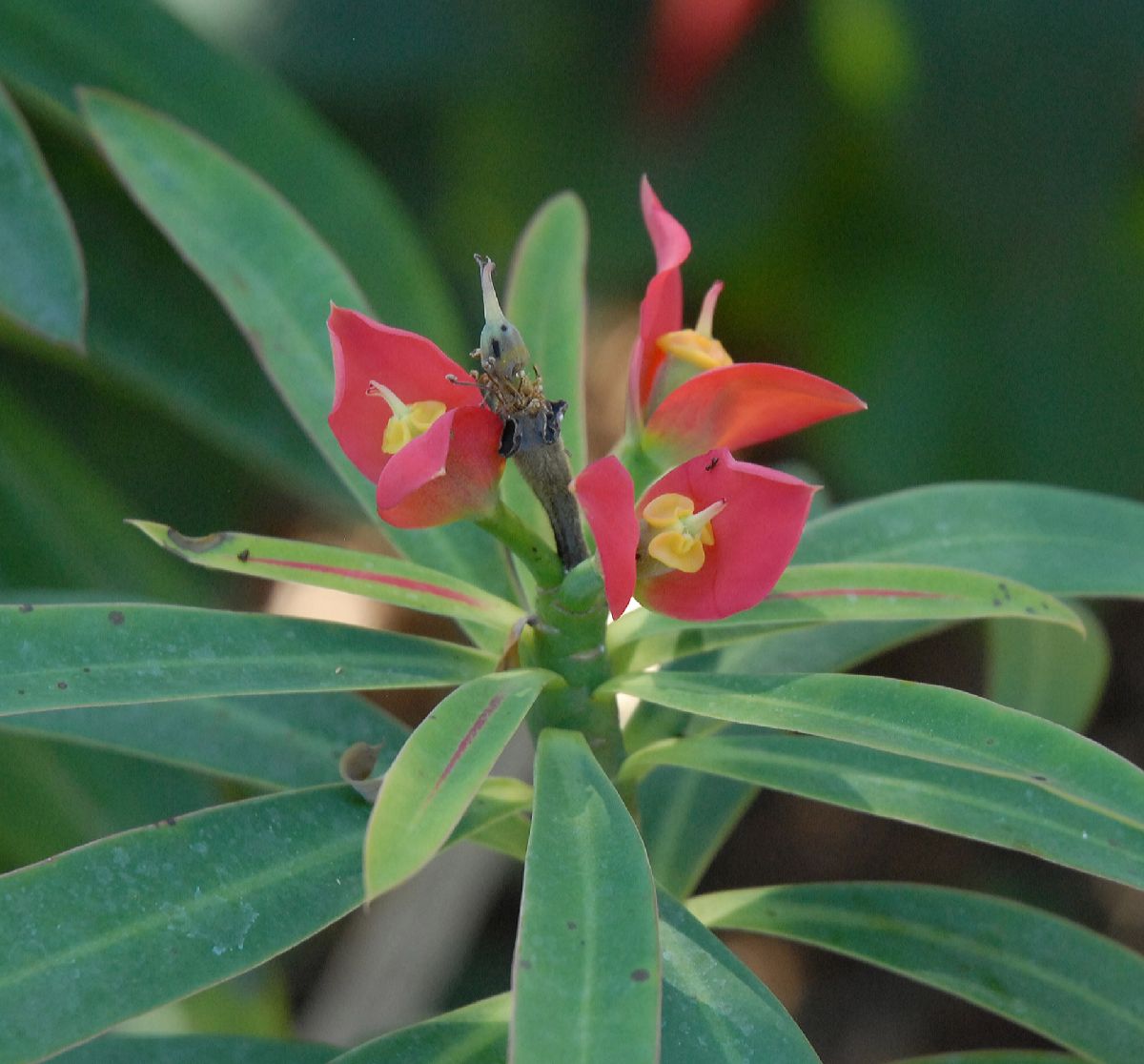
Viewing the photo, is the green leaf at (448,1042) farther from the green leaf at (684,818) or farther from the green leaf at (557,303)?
the green leaf at (557,303)

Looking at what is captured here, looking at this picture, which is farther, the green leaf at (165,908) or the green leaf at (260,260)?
the green leaf at (260,260)

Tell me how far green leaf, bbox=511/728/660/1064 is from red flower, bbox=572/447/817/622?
0.10 metres

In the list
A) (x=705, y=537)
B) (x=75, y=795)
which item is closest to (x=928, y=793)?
(x=705, y=537)

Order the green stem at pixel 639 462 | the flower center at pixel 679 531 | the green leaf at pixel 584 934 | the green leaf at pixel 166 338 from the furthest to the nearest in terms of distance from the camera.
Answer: the green leaf at pixel 166 338 < the green stem at pixel 639 462 < the flower center at pixel 679 531 < the green leaf at pixel 584 934

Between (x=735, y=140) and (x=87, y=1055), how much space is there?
1346mm

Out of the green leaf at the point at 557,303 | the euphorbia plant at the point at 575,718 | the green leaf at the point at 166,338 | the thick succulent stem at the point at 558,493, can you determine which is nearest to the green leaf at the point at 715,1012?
the euphorbia plant at the point at 575,718

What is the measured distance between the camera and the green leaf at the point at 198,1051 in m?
0.81

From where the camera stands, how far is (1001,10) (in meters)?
1.59

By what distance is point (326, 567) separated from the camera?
674mm

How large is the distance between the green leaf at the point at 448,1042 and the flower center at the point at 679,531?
28 cm

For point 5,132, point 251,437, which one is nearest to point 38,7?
point 5,132

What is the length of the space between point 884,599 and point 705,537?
14 cm

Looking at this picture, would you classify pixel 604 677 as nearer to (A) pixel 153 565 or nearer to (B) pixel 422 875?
(A) pixel 153 565

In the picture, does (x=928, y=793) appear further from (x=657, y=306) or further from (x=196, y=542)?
(x=196, y=542)
